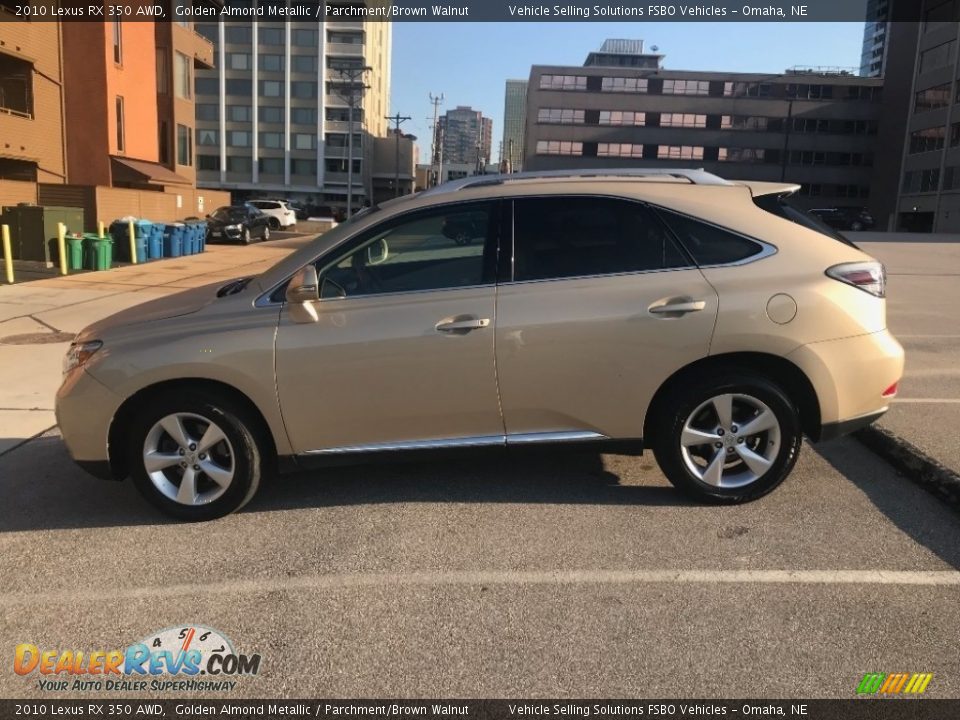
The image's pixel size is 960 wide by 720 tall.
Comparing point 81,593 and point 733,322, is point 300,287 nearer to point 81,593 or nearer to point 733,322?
point 81,593

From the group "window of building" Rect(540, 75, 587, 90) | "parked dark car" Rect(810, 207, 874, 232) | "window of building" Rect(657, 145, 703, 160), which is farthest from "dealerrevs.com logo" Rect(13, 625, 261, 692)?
"window of building" Rect(540, 75, 587, 90)

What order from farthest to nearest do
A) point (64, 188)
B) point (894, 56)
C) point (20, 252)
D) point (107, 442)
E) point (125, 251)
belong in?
point (894, 56) → point (64, 188) → point (125, 251) → point (20, 252) → point (107, 442)

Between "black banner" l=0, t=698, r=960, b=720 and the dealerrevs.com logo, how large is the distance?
0.10 meters

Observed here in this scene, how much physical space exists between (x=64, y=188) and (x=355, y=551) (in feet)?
73.4

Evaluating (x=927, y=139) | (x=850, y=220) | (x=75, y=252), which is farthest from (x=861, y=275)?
(x=927, y=139)

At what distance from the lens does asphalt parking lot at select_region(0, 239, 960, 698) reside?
2.79 metres

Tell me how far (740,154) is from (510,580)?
89.5 metres

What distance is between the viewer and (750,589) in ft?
10.9

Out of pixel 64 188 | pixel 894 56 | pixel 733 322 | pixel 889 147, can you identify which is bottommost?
pixel 733 322

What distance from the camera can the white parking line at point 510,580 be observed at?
336 cm

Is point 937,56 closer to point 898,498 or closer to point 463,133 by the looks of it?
point 898,498

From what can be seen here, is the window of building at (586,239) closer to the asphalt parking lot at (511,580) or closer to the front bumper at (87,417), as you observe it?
the asphalt parking lot at (511,580)

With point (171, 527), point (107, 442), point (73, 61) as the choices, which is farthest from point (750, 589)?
point (73, 61)

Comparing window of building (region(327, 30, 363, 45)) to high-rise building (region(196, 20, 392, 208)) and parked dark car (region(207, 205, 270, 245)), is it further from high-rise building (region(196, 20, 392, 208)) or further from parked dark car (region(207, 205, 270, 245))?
parked dark car (region(207, 205, 270, 245))
